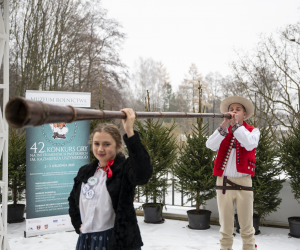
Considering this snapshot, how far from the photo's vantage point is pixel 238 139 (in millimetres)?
3137

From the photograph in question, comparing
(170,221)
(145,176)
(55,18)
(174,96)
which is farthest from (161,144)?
(174,96)

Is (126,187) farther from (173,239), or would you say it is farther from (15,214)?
(15,214)

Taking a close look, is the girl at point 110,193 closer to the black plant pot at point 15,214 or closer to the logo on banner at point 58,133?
the logo on banner at point 58,133

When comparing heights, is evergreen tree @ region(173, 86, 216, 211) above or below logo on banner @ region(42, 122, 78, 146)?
below

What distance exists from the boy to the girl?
1.64m

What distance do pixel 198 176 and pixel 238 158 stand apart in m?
2.05

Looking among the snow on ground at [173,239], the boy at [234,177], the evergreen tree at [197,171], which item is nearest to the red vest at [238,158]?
the boy at [234,177]

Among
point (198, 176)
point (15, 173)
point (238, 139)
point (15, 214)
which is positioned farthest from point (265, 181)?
point (15, 214)

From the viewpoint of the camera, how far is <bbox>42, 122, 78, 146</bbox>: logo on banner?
5059mm

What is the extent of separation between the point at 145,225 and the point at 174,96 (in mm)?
20236

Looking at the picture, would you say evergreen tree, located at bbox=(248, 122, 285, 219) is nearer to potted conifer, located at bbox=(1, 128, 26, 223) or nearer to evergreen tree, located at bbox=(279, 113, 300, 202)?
evergreen tree, located at bbox=(279, 113, 300, 202)

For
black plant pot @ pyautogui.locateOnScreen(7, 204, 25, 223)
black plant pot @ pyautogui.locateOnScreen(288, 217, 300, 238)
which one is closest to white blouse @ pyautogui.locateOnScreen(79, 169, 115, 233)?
black plant pot @ pyautogui.locateOnScreen(288, 217, 300, 238)

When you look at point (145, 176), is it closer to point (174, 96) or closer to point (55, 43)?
point (55, 43)

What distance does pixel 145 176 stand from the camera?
70.7 inches
